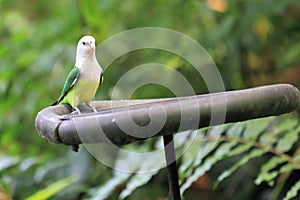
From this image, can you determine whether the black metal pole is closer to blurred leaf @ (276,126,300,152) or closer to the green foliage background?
blurred leaf @ (276,126,300,152)

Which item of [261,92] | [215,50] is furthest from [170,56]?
[261,92]

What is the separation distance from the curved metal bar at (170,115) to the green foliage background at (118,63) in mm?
688

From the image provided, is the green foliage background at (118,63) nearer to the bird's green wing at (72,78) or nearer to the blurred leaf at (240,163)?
the blurred leaf at (240,163)

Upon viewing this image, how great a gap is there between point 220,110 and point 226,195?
40.1 inches

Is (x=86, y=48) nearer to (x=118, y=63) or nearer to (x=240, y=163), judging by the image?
(x=240, y=163)

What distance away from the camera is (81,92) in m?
0.69

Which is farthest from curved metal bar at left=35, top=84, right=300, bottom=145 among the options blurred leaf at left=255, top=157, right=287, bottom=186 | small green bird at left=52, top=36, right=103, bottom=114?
blurred leaf at left=255, top=157, right=287, bottom=186

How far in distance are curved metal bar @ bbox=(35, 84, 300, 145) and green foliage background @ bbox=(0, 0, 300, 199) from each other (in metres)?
0.69

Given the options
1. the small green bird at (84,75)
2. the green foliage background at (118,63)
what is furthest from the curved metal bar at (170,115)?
the green foliage background at (118,63)

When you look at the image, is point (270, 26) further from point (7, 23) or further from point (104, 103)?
point (104, 103)

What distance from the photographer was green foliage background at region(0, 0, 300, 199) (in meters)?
1.39

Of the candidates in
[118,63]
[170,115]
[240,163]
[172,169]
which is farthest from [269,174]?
[118,63]

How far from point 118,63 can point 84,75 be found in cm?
102

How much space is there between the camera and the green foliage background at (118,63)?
4.57 ft
